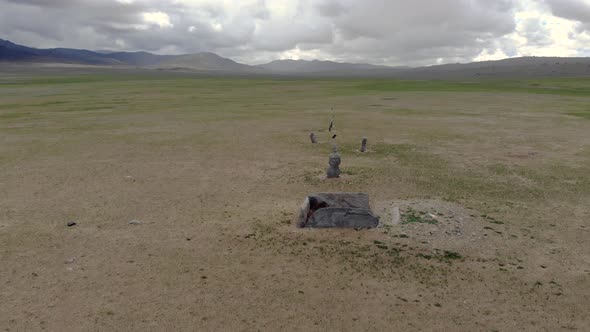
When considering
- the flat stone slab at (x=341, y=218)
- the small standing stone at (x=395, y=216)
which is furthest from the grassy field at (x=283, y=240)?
the flat stone slab at (x=341, y=218)

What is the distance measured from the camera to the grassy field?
8.99 meters

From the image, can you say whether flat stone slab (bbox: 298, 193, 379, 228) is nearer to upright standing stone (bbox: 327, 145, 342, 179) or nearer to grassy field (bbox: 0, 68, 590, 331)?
grassy field (bbox: 0, 68, 590, 331)

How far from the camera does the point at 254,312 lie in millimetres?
8969

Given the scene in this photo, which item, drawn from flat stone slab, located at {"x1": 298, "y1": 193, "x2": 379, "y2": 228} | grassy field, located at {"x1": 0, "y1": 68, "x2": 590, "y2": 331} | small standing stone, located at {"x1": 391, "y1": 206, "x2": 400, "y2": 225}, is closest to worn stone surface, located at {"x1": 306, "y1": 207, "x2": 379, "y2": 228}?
flat stone slab, located at {"x1": 298, "y1": 193, "x2": 379, "y2": 228}

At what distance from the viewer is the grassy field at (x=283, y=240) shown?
29.5 feet

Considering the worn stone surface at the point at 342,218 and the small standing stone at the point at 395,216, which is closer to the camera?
the worn stone surface at the point at 342,218

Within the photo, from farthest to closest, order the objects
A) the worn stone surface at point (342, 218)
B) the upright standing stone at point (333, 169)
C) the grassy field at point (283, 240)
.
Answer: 1. the upright standing stone at point (333, 169)
2. the worn stone surface at point (342, 218)
3. the grassy field at point (283, 240)

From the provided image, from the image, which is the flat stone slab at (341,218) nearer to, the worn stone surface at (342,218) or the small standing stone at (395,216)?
the worn stone surface at (342,218)

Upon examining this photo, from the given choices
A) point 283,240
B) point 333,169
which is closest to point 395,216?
point 283,240

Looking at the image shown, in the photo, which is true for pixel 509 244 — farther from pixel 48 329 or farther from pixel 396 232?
pixel 48 329

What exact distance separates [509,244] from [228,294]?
27.3 ft

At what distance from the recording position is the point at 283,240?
12422 mm

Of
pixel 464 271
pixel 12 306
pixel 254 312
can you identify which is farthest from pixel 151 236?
pixel 464 271

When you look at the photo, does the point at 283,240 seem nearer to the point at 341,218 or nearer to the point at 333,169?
the point at 341,218
